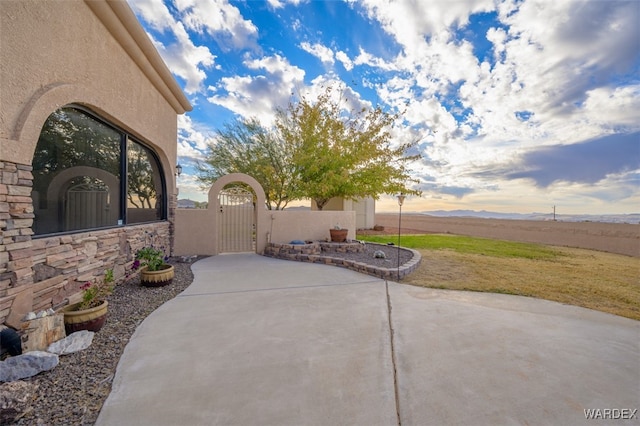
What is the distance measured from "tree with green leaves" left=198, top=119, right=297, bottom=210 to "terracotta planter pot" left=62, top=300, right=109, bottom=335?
1006cm

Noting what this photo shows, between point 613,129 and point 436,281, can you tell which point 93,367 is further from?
point 613,129

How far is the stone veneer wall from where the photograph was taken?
2.77 metres

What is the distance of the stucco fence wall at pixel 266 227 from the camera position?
870cm

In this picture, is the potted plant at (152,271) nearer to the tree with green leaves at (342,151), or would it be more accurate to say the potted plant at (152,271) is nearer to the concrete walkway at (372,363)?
the concrete walkway at (372,363)

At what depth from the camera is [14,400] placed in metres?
1.88

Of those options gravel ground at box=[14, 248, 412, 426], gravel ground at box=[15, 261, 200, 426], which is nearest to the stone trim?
gravel ground at box=[14, 248, 412, 426]

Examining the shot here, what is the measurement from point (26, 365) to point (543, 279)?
927 cm

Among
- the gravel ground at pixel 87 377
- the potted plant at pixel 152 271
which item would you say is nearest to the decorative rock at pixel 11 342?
the gravel ground at pixel 87 377

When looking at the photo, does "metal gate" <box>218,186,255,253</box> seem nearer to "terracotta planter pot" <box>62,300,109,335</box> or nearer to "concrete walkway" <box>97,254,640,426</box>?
"concrete walkway" <box>97,254,640,426</box>

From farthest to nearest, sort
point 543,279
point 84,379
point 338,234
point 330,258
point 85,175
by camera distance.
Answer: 1. point 338,234
2. point 330,258
3. point 543,279
4. point 85,175
5. point 84,379

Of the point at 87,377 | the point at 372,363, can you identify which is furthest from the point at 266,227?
the point at 372,363

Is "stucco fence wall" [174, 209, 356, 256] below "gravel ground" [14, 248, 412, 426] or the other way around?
the other way around

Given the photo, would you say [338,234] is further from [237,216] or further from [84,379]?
[84,379]

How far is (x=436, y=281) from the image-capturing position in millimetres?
5797
